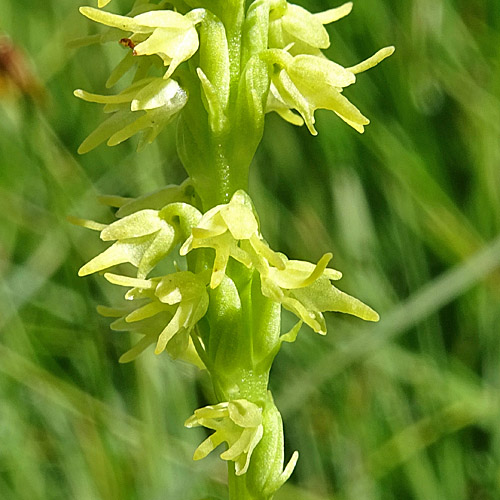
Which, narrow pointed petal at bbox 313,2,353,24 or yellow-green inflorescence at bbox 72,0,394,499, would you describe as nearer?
yellow-green inflorescence at bbox 72,0,394,499

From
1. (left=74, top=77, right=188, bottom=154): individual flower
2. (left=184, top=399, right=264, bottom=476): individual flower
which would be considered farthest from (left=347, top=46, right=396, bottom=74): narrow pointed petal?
(left=184, top=399, right=264, bottom=476): individual flower

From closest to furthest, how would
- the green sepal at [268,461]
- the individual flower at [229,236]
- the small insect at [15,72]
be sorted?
the individual flower at [229,236] < the green sepal at [268,461] < the small insect at [15,72]

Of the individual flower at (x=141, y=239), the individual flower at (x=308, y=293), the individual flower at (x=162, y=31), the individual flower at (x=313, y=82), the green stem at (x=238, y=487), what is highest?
the individual flower at (x=162, y=31)

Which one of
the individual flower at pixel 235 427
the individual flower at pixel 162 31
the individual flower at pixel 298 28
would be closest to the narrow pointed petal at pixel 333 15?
the individual flower at pixel 298 28

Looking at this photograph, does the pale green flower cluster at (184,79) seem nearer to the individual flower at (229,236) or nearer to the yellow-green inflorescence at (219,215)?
the yellow-green inflorescence at (219,215)

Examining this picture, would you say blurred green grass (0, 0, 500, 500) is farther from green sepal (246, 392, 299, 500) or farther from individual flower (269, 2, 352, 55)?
individual flower (269, 2, 352, 55)

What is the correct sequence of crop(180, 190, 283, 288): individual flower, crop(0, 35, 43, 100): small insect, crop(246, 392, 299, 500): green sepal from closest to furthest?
1. crop(180, 190, 283, 288): individual flower
2. crop(246, 392, 299, 500): green sepal
3. crop(0, 35, 43, 100): small insect
